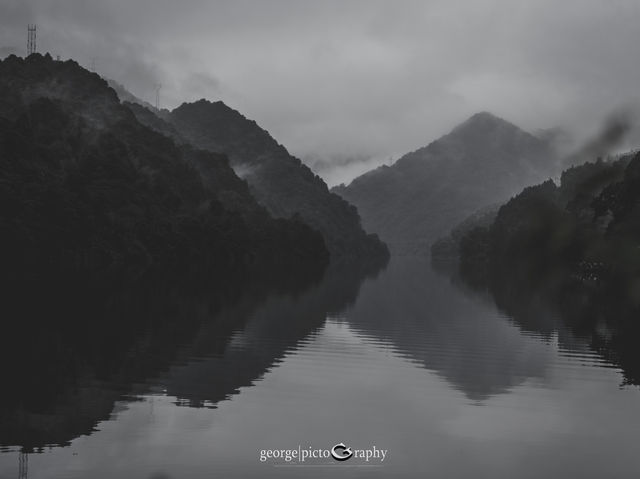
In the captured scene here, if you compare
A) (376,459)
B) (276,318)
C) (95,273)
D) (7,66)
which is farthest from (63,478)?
(7,66)

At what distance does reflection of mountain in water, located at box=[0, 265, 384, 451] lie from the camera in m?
20.6

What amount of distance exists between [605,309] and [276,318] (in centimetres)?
2704

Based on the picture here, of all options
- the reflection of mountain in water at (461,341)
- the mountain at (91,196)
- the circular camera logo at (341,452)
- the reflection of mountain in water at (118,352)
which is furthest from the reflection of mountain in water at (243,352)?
the mountain at (91,196)

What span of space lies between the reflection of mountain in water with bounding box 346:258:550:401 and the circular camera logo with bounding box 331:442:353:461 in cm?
809

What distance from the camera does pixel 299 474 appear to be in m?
16.8

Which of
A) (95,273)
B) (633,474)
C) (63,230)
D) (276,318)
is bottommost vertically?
(633,474)

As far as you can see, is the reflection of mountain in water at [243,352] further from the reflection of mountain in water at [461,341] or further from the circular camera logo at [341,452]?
the circular camera logo at [341,452]

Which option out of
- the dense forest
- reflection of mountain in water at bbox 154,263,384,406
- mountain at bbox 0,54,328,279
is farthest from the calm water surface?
mountain at bbox 0,54,328,279

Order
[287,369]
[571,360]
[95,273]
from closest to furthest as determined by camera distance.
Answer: [287,369], [571,360], [95,273]

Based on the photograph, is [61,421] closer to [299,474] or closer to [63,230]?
[299,474]

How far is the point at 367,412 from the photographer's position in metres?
23.1

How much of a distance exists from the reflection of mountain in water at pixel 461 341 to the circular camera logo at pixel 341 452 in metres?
8.09

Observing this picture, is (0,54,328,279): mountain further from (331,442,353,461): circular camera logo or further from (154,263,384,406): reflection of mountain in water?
(331,442,353,461): circular camera logo

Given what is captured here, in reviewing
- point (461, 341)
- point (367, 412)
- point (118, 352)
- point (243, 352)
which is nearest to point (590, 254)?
point (367, 412)
